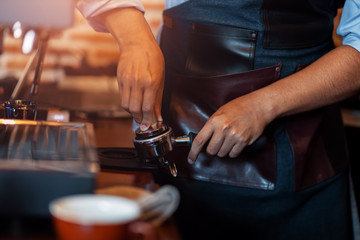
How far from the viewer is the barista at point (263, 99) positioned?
0.99 m

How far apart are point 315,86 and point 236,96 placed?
0.19 meters

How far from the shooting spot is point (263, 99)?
951 mm

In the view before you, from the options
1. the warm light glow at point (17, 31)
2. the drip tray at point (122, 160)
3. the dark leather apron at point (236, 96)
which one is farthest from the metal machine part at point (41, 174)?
the warm light glow at point (17, 31)

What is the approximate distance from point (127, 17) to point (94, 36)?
10.0ft

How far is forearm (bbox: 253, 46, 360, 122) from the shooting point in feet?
3.15

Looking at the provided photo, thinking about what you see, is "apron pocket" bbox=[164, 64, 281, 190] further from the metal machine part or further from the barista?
the metal machine part

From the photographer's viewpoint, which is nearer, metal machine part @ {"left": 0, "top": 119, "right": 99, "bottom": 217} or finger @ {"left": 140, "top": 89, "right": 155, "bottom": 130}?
metal machine part @ {"left": 0, "top": 119, "right": 99, "bottom": 217}

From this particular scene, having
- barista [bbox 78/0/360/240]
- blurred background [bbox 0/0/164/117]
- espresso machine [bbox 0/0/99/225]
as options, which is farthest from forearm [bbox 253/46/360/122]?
blurred background [bbox 0/0/164/117]

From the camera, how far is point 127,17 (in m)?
0.98

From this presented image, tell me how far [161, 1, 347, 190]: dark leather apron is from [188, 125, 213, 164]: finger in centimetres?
7

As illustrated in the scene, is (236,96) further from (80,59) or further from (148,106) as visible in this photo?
(80,59)

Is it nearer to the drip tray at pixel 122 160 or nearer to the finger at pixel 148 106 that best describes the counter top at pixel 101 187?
the drip tray at pixel 122 160

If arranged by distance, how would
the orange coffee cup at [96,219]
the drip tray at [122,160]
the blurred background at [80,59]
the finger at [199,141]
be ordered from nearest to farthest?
the orange coffee cup at [96,219] → the drip tray at [122,160] → the finger at [199,141] → the blurred background at [80,59]

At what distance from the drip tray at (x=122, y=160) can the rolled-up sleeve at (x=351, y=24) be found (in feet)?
1.88
